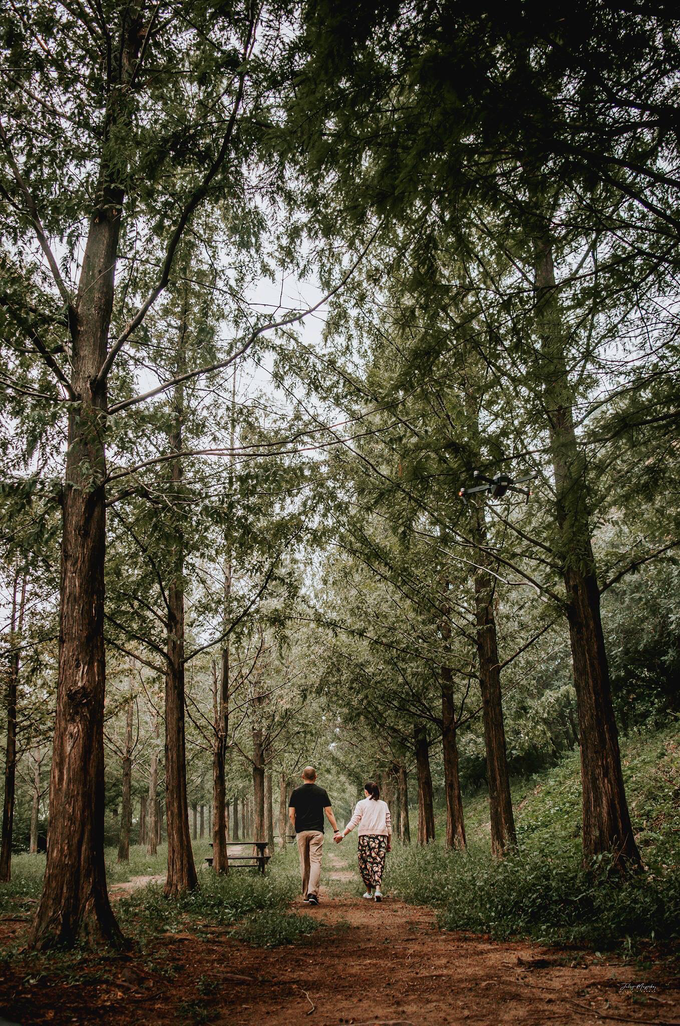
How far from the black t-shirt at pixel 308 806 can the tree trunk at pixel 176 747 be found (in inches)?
68.5

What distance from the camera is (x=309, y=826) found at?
30.4ft

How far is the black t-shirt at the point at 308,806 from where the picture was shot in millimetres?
9289

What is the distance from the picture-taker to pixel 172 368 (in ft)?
31.7

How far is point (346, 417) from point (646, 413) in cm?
443

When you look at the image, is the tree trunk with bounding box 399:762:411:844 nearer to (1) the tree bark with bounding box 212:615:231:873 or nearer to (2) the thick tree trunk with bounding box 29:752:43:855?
(1) the tree bark with bounding box 212:615:231:873

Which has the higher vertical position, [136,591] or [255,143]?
[255,143]

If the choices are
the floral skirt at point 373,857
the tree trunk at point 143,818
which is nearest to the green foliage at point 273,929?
the floral skirt at point 373,857

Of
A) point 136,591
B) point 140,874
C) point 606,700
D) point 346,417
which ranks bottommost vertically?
point 140,874

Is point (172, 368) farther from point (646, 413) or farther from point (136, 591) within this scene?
point (646, 413)

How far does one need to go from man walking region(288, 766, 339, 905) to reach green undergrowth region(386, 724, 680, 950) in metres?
1.54

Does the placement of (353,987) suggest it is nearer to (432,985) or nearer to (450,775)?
(432,985)

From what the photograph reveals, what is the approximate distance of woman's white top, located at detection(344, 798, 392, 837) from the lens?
9.66 m

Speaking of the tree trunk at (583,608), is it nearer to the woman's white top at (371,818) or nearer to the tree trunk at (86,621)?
the woman's white top at (371,818)

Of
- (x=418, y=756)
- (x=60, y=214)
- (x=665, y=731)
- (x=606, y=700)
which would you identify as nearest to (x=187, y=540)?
(x=60, y=214)
